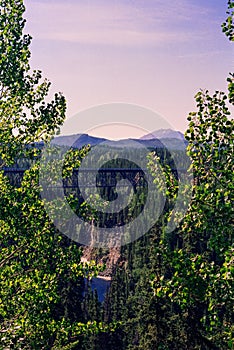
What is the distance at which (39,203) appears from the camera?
1402 centimetres

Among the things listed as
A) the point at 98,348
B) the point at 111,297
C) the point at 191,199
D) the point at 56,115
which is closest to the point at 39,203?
the point at 56,115

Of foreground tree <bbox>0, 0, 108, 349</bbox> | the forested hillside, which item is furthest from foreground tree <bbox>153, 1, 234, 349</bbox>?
foreground tree <bbox>0, 0, 108, 349</bbox>

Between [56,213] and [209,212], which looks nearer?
[209,212]

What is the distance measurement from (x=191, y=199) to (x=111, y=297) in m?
63.8

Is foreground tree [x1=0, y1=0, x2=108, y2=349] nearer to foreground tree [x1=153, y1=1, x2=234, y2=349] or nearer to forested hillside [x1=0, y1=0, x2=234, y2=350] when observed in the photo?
forested hillside [x1=0, y1=0, x2=234, y2=350]

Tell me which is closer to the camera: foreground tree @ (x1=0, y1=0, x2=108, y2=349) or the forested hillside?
the forested hillside

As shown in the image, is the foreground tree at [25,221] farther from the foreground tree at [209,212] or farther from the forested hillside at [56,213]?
the foreground tree at [209,212]

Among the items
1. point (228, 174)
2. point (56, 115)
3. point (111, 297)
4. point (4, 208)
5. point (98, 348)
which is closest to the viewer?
point (228, 174)

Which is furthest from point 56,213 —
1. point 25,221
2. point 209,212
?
point 209,212

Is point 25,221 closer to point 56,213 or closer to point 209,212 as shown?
point 56,213

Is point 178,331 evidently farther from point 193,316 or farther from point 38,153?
point 38,153

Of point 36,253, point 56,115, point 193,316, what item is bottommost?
point 193,316

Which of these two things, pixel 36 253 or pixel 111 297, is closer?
pixel 36 253

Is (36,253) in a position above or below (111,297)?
above
